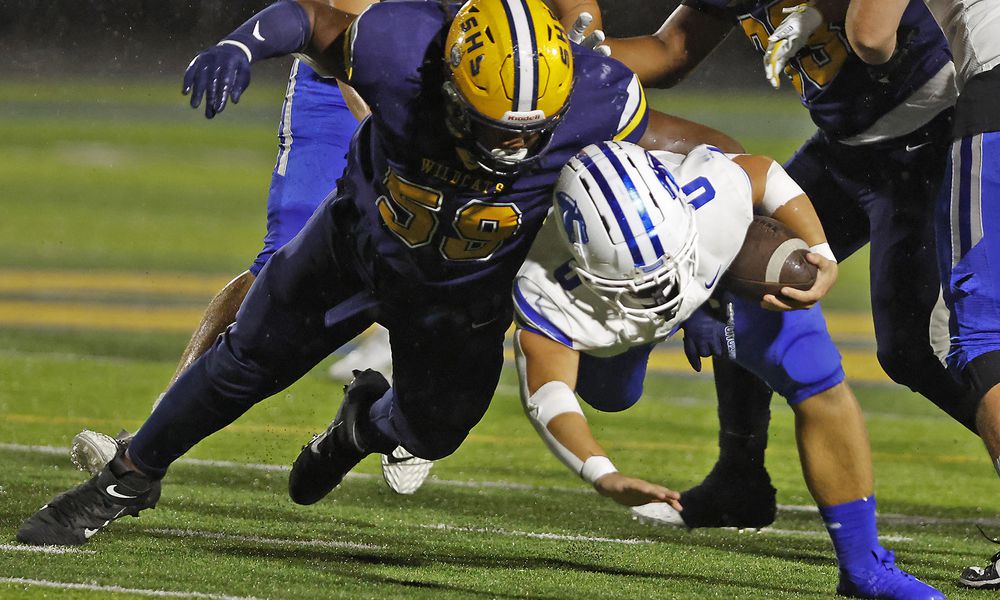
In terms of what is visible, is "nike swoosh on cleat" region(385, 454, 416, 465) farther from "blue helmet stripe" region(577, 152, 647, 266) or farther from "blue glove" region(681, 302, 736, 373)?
"blue helmet stripe" region(577, 152, 647, 266)

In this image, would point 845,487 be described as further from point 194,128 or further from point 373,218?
point 194,128

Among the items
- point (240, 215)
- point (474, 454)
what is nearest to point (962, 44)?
point (474, 454)

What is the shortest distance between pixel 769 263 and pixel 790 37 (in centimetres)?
81

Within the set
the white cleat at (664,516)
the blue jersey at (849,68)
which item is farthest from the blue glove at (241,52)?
the white cleat at (664,516)

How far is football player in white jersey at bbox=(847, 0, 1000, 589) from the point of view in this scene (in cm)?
361

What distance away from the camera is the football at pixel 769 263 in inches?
134

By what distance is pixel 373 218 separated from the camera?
3.59 m

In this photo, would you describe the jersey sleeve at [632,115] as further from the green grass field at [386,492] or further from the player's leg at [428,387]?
the green grass field at [386,492]

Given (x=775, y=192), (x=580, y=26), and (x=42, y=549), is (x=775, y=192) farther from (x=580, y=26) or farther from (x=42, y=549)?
(x=42, y=549)

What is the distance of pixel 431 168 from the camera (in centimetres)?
346

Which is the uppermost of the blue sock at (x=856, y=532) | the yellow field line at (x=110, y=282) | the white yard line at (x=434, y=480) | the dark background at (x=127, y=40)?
the blue sock at (x=856, y=532)

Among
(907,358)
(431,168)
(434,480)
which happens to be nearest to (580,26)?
(431,168)

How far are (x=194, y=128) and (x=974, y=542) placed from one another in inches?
866

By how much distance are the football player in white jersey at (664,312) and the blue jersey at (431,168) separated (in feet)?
0.41
